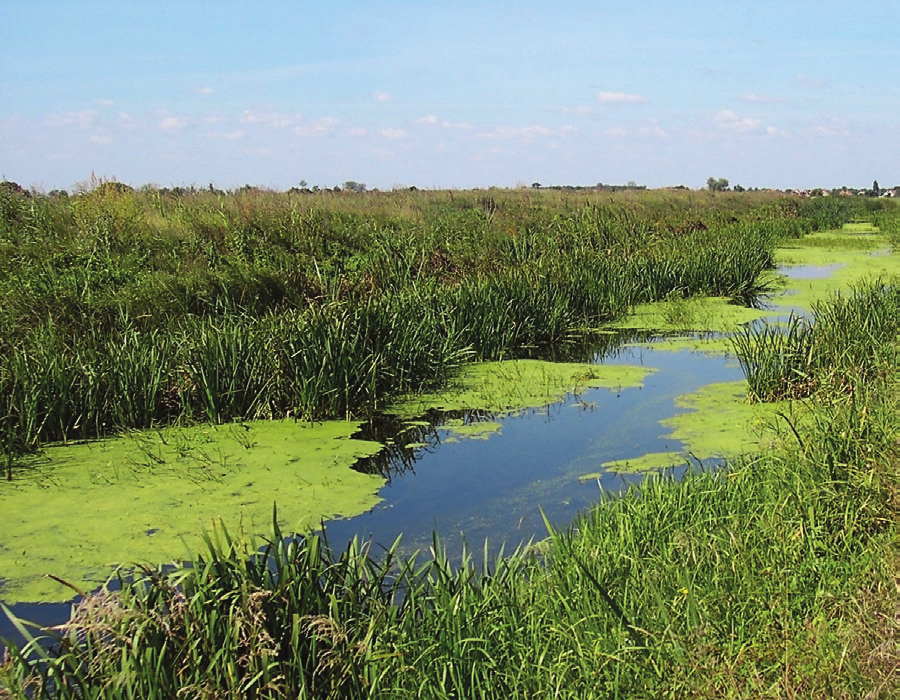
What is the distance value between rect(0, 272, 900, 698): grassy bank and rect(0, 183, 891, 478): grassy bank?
3.10 m

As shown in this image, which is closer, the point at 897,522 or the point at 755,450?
the point at 897,522

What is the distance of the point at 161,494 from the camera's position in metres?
4.87

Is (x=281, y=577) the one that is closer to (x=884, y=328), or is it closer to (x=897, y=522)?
(x=897, y=522)

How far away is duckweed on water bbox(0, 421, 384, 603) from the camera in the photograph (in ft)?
13.4

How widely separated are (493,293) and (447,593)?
6224 millimetres

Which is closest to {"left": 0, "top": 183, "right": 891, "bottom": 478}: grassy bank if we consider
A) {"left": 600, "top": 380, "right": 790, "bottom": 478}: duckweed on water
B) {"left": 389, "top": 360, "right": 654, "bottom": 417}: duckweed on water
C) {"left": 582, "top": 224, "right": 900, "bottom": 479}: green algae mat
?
{"left": 389, "top": 360, "right": 654, "bottom": 417}: duckweed on water

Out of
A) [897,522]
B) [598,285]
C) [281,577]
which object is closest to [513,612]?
[281,577]

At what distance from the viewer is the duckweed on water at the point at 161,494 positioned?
409 centimetres

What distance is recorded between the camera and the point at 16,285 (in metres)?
8.34

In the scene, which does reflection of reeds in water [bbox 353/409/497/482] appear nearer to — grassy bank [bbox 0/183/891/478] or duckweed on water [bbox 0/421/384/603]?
duckweed on water [bbox 0/421/384/603]

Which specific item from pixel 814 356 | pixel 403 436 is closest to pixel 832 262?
pixel 814 356

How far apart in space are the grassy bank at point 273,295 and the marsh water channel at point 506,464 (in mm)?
802

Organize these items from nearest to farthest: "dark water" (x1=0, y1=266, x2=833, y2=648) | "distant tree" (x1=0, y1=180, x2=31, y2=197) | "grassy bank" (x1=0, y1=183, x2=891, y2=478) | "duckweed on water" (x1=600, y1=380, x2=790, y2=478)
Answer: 1. "dark water" (x1=0, y1=266, x2=833, y2=648)
2. "duckweed on water" (x1=600, y1=380, x2=790, y2=478)
3. "grassy bank" (x1=0, y1=183, x2=891, y2=478)
4. "distant tree" (x1=0, y1=180, x2=31, y2=197)

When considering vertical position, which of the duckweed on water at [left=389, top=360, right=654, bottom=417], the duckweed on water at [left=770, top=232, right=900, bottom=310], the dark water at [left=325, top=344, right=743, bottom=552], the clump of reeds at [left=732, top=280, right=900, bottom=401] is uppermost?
the duckweed on water at [left=770, top=232, right=900, bottom=310]
